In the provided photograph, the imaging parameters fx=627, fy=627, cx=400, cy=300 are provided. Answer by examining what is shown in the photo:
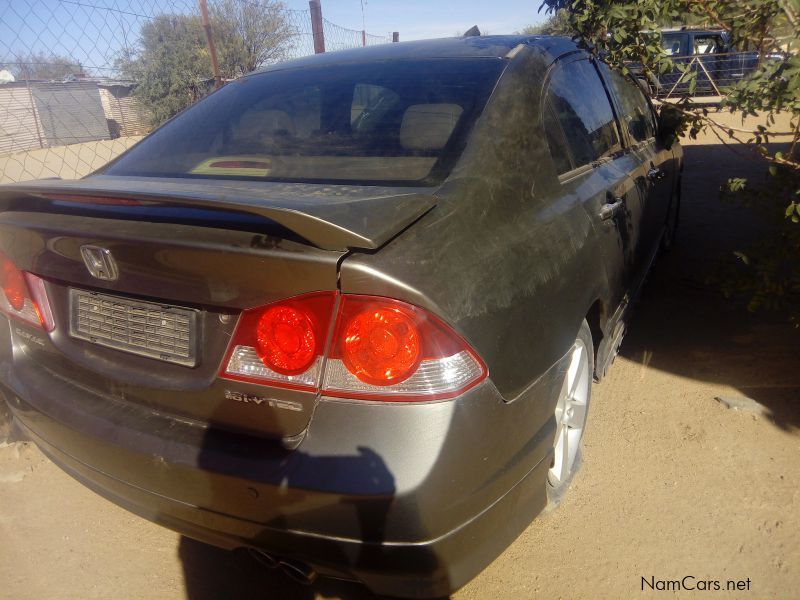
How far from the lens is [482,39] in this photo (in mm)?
2736

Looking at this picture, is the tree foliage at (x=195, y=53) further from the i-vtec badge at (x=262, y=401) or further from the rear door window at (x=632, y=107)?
the i-vtec badge at (x=262, y=401)

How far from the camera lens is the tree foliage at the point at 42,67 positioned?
5.93m

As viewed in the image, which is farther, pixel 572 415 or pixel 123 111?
pixel 123 111

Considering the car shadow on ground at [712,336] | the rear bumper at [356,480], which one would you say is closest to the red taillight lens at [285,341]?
the rear bumper at [356,480]

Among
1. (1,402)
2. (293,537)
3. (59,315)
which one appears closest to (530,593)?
(293,537)

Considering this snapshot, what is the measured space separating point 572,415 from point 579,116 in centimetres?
129

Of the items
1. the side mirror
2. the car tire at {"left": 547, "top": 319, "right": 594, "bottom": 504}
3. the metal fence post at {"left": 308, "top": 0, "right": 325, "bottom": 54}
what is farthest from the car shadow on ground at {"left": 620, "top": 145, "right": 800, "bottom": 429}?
the metal fence post at {"left": 308, "top": 0, "right": 325, "bottom": 54}

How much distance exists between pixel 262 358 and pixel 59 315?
83 cm

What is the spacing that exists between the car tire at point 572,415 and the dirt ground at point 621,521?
12 centimetres

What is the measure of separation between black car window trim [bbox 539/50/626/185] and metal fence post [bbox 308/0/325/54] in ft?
12.6

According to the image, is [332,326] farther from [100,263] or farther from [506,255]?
[100,263]

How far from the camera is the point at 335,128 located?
229cm

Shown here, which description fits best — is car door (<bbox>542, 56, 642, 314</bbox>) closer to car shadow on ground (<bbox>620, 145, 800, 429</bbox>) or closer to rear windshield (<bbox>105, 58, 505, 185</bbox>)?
rear windshield (<bbox>105, 58, 505, 185</bbox>)

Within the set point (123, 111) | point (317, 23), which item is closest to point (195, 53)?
point (123, 111)
